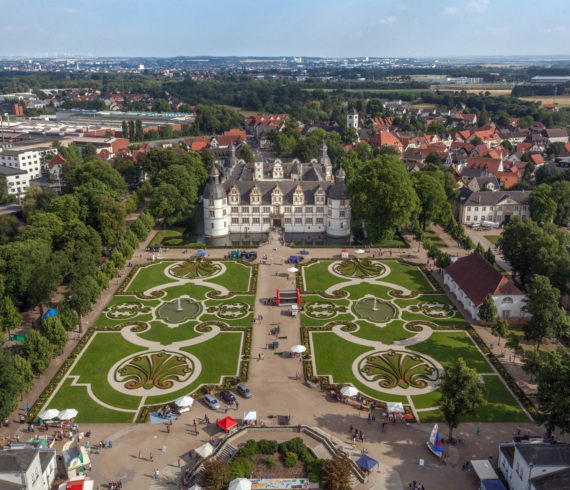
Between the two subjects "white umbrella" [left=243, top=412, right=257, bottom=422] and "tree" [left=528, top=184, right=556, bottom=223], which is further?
"tree" [left=528, top=184, right=556, bottom=223]

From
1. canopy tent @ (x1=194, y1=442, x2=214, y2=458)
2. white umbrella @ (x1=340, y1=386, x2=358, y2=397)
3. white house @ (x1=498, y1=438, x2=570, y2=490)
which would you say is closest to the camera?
white house @ (x1=498, y1=438, x2=570, y2=490)

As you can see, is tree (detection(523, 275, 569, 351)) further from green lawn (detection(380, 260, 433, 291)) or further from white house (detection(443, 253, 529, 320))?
green lawn (detection(380, 260, 433, 291))

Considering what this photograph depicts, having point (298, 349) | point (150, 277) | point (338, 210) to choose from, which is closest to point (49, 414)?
point (298, 349)

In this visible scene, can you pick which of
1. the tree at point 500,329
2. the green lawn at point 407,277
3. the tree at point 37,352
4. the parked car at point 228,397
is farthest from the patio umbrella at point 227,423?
the green lawn at point 407,277

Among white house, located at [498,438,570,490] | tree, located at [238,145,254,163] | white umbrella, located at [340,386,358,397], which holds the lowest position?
white umbrella, located at [340,386,358,397]

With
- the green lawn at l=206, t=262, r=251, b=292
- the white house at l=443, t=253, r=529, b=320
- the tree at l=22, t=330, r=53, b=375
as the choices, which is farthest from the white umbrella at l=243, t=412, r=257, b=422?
the white house at l=443, t=253, r=529, b=320

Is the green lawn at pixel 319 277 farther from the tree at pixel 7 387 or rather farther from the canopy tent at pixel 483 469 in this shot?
the tree at pixel 7 387

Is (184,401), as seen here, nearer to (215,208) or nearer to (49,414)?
(49,414)
